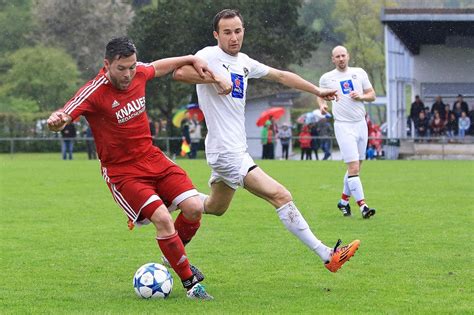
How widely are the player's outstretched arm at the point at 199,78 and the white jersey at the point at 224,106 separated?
41 cm

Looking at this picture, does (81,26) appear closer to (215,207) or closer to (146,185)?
(215,207)

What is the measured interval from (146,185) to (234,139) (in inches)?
43.8

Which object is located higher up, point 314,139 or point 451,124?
point 451,124

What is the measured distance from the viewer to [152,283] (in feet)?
25.9

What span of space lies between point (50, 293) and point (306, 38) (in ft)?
165

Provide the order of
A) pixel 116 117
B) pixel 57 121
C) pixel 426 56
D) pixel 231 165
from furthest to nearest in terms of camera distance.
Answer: pixel 426 56 → pixel 231 165 → pixel 116 117 → pixel 57 121

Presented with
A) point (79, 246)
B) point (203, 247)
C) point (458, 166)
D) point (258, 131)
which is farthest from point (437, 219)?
point (258, 131)

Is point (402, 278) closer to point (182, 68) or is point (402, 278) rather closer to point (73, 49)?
point (182, 68)

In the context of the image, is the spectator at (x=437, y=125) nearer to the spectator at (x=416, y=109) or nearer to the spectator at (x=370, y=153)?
the spectator at (x=416, y=109)

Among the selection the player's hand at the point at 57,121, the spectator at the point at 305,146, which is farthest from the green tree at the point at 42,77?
the player's hand at the point at 57,121

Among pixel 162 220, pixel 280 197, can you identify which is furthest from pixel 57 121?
pixel 280 197

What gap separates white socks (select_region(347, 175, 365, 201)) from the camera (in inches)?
562

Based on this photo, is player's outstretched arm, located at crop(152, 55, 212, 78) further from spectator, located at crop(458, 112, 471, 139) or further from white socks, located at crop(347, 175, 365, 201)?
spectator, located at crop(458, 112, 471, 139)

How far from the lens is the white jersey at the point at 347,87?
14.6 m
